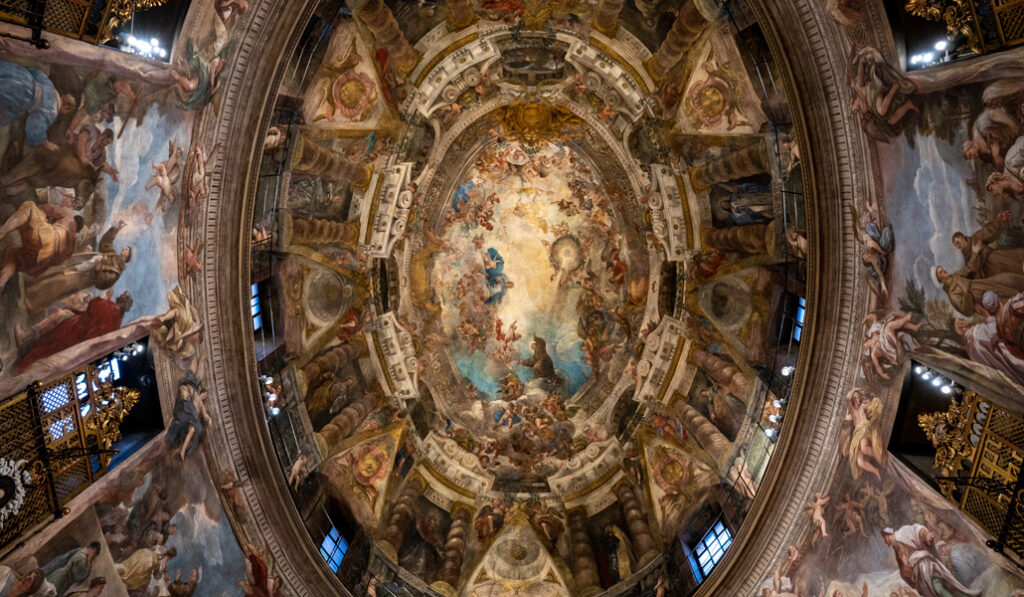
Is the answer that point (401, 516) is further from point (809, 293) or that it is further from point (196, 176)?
point (809, 293)

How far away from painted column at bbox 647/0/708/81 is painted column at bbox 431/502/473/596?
11.7 meters

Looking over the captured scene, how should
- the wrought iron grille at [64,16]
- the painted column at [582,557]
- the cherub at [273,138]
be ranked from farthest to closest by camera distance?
1. the painted column at [582,557]
2. the cherub at [273,138]
3. the wrought iron grille at [64,16]

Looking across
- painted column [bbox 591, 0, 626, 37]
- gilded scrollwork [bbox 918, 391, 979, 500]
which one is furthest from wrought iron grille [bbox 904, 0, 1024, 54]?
painted column [bbox 591, 0, 626, 37]

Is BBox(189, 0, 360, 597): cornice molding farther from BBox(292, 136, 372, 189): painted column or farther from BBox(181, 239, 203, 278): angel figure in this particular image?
BBox(292, 136, 372, 189): painted column

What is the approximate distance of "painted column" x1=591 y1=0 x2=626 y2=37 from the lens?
15.8m

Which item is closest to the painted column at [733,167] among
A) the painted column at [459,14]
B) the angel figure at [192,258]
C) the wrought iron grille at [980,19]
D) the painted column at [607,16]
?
the painted column at [607,16]

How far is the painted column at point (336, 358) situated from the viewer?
16188 millimetres

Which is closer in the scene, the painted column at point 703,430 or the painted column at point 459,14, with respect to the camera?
the painted column at point 459,14

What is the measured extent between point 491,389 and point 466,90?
8.12 metres

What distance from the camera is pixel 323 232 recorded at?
1625 cm

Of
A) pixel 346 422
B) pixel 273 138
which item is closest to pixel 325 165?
pixel 273 138

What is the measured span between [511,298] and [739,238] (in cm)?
704

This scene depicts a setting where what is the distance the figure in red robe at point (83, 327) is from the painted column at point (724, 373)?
1203cm

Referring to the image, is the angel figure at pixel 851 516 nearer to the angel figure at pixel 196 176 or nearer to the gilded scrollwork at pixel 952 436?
the gilded scrollwork at pixel 952 436
